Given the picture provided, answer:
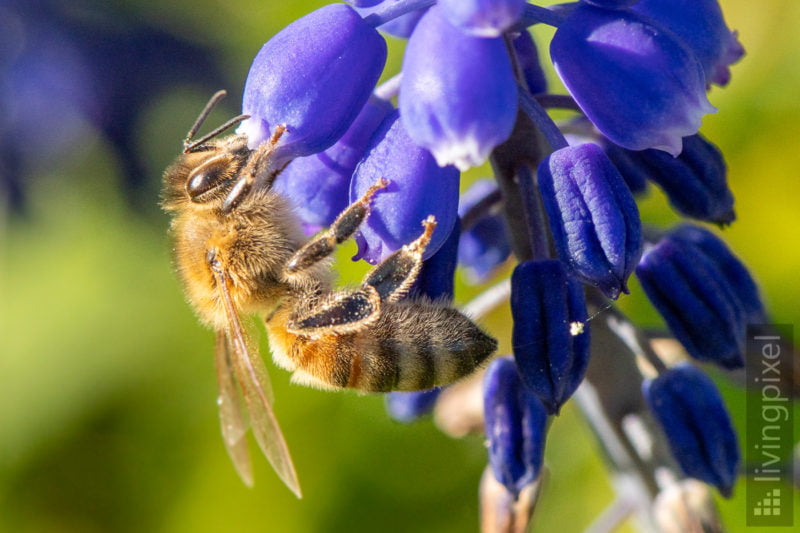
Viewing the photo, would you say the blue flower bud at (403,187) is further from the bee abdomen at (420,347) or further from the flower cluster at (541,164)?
the bee abdomen at (420,347)

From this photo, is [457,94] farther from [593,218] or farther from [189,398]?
[189,398]

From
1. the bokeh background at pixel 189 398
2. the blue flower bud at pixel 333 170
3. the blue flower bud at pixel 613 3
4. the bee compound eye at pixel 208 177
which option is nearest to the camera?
the blue flower bud at pixel 613 3

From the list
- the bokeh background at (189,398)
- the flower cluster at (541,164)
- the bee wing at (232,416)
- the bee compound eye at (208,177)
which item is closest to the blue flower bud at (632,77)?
the flower cluster at (541,164)

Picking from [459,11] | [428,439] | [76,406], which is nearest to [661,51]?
[459,11]

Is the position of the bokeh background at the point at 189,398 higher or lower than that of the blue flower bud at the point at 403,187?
lower

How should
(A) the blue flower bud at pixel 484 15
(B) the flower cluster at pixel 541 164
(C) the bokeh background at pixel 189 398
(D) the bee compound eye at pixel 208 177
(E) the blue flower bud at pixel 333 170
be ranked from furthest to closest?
(C) the bokeh background at pixel 189 398
(D) the bee compound eye at pixel 208 177
(E) the blue flower bud at pixel 333 170
(B) the flower cluster at pixel 541 164
(A) the blue flower bud at pixel 484 15

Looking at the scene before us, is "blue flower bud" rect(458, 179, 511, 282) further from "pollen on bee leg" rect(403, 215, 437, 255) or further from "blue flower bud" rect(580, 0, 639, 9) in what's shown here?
"blue flower bud" rect(580, 0, 639, 9)
